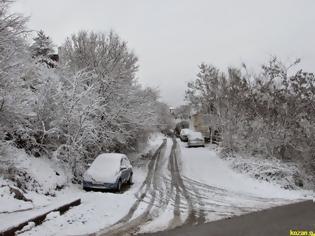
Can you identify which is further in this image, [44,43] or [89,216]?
[44,43]

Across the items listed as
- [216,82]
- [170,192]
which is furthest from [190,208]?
[216,82]

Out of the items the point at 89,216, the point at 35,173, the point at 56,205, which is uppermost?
the point at 35,173

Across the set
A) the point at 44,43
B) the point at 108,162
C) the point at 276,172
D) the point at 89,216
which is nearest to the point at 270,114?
the point at 276,172

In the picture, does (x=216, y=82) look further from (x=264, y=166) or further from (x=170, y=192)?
(x=170, y=192)

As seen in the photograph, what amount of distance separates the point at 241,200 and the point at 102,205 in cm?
532

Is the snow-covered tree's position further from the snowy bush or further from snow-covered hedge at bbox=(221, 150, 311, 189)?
snow-covered hedge at bbox=(221, 150, 311, 189)

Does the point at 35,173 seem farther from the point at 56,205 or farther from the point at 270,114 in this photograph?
the point at 270,114

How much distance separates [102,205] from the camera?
37.0 ft

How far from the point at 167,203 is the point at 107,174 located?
3939 millimetres

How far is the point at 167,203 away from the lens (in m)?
12.7

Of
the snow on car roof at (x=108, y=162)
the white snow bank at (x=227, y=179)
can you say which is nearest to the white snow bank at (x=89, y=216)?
the snow on car roof at (x=108, y=162)

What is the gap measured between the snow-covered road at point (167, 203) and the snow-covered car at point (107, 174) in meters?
0.74

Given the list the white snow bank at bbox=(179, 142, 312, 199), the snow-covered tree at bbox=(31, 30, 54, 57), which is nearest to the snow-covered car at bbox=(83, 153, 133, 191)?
the white snow bank at bbox=(179, 142, 312, 199)

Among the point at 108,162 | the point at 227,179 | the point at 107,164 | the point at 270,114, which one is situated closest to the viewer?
the point at 107,164
